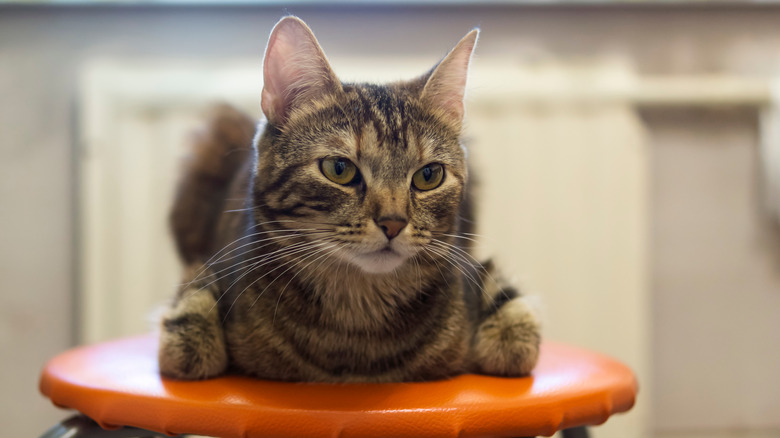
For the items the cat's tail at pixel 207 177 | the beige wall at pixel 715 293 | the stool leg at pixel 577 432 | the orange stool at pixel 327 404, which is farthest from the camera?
the beige wall at pixel 715 293

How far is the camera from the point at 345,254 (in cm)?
66

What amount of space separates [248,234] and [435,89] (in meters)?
0.29

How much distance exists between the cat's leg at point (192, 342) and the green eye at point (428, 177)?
287mm

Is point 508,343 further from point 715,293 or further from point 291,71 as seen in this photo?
point 715,293

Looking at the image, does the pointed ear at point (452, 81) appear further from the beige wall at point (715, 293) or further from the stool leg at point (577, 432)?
the beige wall at point (715, 293)

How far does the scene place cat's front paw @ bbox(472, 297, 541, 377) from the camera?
764mm

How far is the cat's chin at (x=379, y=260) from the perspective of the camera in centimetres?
66

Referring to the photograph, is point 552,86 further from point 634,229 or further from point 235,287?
point 235,287

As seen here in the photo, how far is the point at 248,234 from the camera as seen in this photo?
768 mm

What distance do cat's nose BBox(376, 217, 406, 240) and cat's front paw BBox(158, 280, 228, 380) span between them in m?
0.25

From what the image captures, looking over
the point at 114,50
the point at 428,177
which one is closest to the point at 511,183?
the point at 428,177

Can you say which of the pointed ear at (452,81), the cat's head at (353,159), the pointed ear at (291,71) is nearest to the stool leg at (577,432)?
the cat's head at (353,159)

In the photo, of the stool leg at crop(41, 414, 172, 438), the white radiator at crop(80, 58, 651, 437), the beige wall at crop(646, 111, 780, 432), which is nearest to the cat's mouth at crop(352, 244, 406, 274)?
the stool leg at crop(41, 414, 172, 438)

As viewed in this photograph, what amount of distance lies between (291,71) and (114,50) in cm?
87
